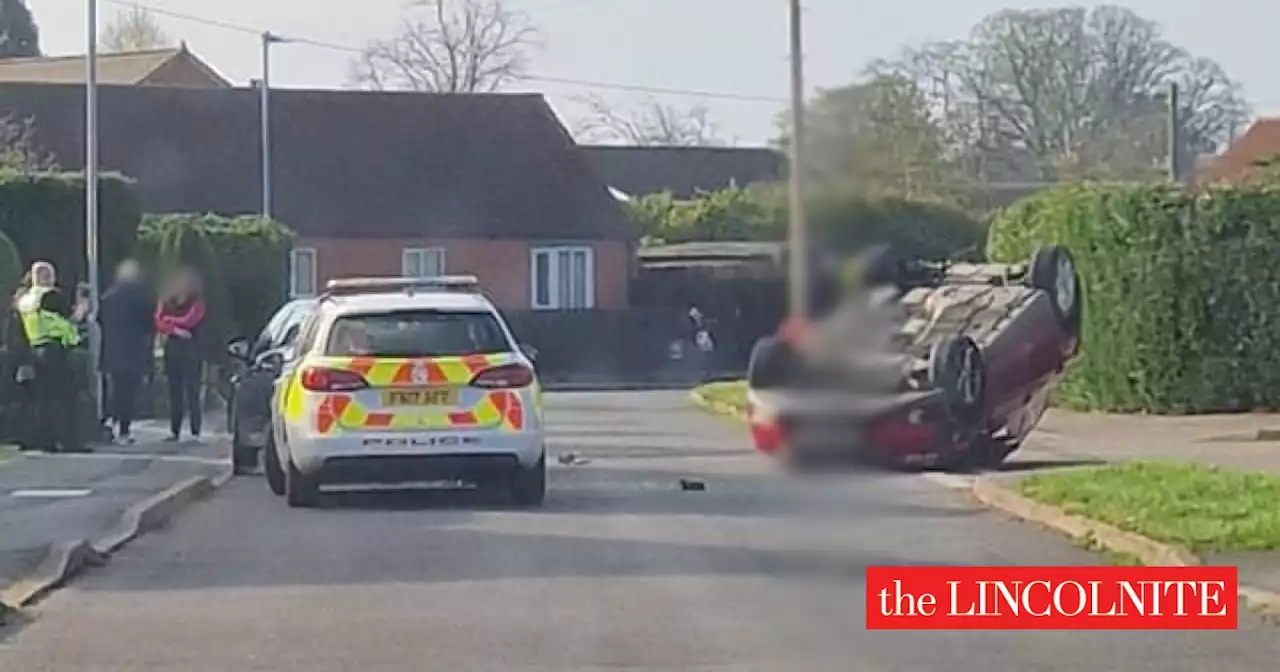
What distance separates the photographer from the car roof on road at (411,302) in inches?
647

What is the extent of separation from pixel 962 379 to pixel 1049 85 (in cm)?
42

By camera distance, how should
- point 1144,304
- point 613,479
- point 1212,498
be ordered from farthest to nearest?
point 1144,304 < point 613,479 < point 1212,498

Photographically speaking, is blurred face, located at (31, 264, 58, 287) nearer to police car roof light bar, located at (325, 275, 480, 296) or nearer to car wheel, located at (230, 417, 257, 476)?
car wheel, located at (230, 417, 257, 476)

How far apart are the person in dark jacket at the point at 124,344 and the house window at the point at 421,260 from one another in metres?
9.35

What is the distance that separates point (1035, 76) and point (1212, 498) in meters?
11.7

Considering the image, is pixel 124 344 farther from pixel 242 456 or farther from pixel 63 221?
pixel 63 221

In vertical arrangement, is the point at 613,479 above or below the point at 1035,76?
below

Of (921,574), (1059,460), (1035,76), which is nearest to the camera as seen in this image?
(1035,76)

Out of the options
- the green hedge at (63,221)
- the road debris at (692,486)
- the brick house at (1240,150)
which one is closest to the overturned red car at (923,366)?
the brick house at (1240,150)

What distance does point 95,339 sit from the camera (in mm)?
24609

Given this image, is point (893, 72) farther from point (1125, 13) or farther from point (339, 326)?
point (339, 326)

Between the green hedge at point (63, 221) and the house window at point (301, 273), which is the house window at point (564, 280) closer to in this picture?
the green hedge at point (63, 221)

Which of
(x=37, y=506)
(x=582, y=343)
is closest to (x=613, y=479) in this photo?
(x=37, y=506)

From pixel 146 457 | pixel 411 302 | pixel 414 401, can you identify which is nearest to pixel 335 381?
pixel 414 401
